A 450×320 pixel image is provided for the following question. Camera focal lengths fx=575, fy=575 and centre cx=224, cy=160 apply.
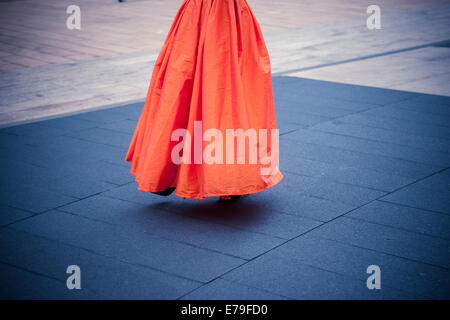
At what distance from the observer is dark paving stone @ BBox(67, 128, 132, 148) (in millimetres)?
5043

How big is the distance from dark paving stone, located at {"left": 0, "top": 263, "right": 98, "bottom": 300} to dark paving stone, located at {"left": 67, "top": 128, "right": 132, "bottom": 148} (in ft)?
7.18

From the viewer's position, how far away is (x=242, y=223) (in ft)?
11.5

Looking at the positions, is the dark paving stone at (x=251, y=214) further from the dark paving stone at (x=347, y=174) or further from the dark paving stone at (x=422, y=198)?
the dark paving stone at (x=422, y=198)

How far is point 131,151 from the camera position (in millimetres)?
3818

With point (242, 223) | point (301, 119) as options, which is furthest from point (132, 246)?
point (301, 119)

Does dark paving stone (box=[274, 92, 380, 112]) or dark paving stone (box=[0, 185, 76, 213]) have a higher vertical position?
dark paving stone (box=[274, 92, 380, 112])

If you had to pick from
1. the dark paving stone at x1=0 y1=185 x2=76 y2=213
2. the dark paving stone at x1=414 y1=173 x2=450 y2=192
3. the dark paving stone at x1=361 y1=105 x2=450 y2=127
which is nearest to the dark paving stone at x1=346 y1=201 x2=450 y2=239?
the dark paving stone at x1=414 y1=173 x2=450 y2=192

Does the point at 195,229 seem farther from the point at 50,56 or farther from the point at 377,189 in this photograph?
the point at 50,56

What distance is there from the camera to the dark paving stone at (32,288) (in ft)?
8.81

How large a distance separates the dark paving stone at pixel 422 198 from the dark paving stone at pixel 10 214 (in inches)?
91.7

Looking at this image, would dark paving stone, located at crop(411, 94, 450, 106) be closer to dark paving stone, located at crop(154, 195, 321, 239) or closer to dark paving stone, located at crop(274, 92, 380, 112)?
dark paving stone, located at crop(274, 92, 380, 112)

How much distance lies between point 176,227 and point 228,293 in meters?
0.82

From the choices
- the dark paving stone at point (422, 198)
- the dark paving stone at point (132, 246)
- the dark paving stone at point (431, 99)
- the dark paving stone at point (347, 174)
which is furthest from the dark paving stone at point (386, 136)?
the dark paving stone at point (132, 246)
